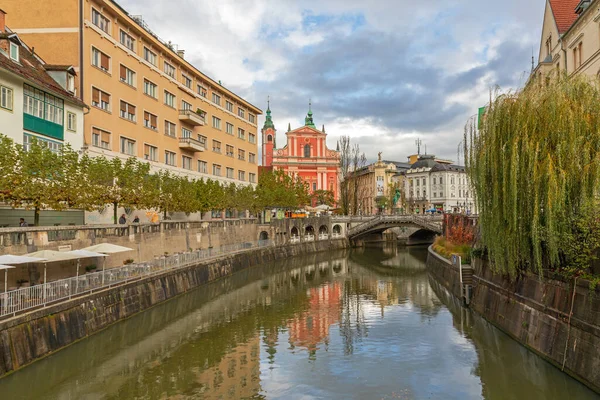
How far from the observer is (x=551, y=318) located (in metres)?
18.4

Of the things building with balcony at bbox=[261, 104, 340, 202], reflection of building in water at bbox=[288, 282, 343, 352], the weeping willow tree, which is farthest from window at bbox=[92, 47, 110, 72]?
building with balcony at bbox=[261, 104, 340, 202]

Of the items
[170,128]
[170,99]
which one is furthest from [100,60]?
[170,128]

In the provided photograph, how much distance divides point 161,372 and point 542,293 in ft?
50.1

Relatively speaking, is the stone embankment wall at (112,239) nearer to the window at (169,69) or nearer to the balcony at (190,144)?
the balcony at (190,144)

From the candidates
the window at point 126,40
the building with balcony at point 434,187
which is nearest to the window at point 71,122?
the window at point 126,40

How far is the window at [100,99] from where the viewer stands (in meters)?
39.3

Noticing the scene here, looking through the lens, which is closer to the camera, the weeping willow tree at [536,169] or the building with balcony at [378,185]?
the weeping willow tree at [536,169]

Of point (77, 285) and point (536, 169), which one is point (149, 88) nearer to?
point (77, 285)

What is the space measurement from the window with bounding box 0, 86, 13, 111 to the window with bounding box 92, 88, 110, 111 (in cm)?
1018

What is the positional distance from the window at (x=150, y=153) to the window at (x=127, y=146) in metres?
2.04

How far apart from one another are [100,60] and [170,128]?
517 inches

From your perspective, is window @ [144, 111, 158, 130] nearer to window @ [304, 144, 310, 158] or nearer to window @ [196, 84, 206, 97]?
window @ [196, 84, 206, 97]

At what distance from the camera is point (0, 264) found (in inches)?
732

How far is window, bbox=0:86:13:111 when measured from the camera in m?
28.3
